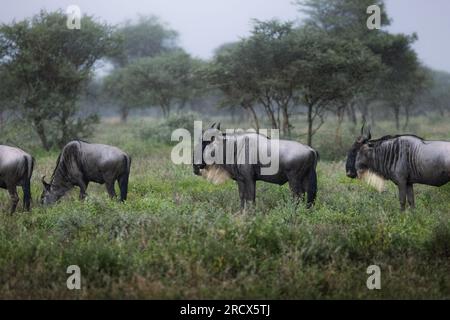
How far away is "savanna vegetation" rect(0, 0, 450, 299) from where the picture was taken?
6004 millimetres

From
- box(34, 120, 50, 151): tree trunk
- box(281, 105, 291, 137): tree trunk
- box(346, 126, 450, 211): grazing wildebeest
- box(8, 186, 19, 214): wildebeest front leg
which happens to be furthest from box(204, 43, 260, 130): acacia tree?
box(8, 186, 19, 214): wildebeest front leg

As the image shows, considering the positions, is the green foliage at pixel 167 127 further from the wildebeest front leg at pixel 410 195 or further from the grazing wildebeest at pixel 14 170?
the wildebeest front leg at pixel 410 195

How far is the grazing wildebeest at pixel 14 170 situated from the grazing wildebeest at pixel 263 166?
3306 mm

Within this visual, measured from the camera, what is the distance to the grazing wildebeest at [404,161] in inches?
356

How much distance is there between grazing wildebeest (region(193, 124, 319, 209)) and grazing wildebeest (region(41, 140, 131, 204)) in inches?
63.9

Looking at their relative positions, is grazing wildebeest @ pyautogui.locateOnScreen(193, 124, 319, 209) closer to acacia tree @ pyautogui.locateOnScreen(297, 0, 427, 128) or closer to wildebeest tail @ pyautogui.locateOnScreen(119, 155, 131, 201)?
wildebeest tail @ pyautogui.locateOnScreen(119, 155, 131, 201)

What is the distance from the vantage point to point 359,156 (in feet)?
32.9

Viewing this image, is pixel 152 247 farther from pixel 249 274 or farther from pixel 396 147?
pixel 396 147

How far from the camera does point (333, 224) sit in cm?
835

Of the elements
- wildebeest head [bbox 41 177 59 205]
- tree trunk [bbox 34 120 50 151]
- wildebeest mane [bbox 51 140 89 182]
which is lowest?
wildebeest head [bbox 41 177 59 205]

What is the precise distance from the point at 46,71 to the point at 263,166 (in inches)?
562

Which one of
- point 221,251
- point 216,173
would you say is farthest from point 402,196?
point 221,251

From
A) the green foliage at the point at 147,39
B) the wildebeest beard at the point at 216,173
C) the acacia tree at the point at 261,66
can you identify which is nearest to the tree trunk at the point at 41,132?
the acacia tree at the point at 261,66
